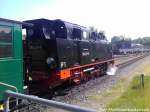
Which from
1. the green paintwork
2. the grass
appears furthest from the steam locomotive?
the grass

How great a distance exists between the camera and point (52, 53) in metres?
11.4

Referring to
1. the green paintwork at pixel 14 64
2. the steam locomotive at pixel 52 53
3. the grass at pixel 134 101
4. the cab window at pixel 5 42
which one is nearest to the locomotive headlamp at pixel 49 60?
the steam locomotive at pixel 52 53

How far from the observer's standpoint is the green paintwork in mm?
7581

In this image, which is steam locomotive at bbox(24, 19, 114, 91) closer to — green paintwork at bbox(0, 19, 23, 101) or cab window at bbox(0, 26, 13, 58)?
green paintwork at bbox(0, 19, 23, 101)

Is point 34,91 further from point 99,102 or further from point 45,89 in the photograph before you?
point 99,102

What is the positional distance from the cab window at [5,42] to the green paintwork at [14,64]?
111 millimetres

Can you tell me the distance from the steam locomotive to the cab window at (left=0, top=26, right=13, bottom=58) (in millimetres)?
2507

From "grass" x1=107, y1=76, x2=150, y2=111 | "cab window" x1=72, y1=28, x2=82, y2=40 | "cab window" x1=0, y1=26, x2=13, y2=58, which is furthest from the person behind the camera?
"cab window" x1=72, y1=28, x2=82, y2=40

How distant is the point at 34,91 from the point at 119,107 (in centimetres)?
394

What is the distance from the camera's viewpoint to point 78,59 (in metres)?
13.6

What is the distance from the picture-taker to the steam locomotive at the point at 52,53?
11.4 m

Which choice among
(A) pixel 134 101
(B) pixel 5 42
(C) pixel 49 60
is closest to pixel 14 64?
(B) pixel 5 42

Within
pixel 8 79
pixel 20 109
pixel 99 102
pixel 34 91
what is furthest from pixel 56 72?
pixel 8 79

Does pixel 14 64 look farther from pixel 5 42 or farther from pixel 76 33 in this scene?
pixel 76 33
